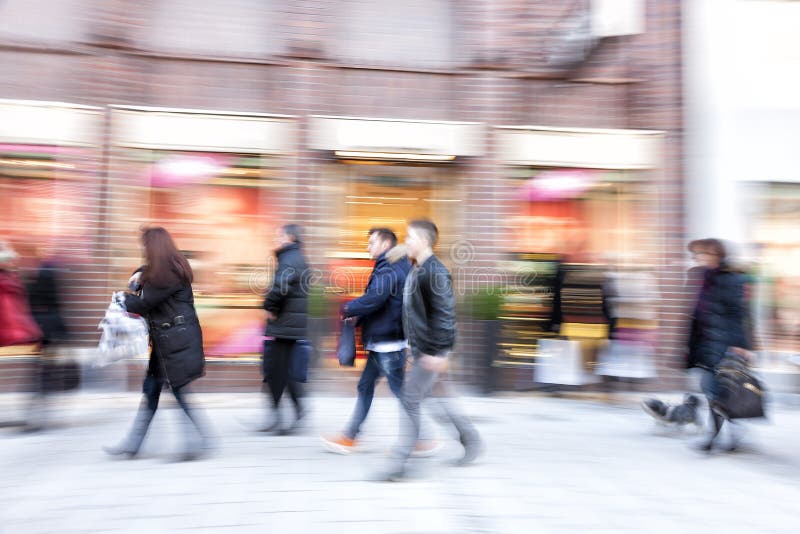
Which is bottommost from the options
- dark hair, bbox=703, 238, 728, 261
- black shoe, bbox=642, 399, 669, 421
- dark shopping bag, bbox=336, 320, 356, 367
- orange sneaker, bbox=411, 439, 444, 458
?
orange sneaker, bbox=411, 439, 444, 458

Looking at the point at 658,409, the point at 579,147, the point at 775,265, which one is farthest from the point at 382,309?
the point at 775,265

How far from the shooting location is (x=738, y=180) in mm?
8859

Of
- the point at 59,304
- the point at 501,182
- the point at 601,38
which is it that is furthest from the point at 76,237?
the point at 601,38

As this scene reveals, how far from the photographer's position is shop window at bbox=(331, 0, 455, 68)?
9117mm

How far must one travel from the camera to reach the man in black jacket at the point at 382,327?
504 cm

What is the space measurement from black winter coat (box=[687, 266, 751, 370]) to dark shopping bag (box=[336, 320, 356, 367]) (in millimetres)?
3115

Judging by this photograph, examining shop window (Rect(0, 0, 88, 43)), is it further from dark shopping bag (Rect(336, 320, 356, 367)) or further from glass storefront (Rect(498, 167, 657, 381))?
glass storefront (Rect(498, 167, 657, 381))

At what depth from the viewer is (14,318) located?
5949mm

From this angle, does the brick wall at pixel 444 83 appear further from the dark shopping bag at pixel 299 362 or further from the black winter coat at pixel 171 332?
the black winter coat at pixel 171 332

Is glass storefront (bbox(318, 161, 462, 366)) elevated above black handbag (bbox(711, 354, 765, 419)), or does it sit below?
above

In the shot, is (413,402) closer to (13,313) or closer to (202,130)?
(13,313)

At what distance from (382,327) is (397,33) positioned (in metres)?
5.76

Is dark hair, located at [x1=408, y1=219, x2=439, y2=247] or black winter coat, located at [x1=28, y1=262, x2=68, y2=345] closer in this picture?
dark hair, located at [x1=408, y1=219, x2=439, y2=247]

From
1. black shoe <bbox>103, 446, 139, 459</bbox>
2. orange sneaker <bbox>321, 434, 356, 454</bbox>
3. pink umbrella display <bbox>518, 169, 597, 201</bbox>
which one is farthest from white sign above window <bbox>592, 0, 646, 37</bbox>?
black shoe <bbox>103, 446, 139, 459</bbox>
